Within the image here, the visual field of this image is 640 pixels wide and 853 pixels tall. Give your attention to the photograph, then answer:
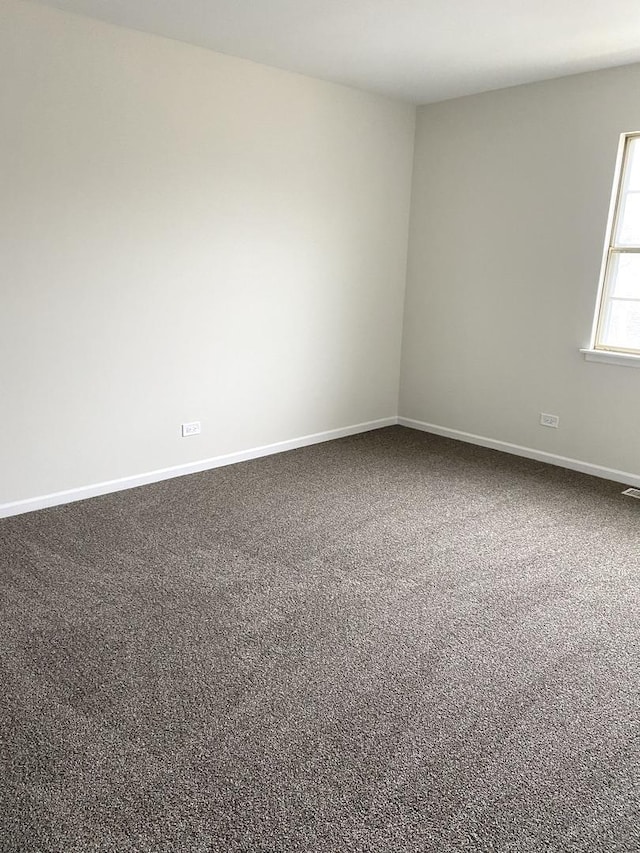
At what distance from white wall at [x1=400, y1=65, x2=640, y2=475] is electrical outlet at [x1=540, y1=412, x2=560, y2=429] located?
39 millimetres

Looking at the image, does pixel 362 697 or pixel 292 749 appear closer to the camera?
pixel 292 749

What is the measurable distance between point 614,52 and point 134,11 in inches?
104

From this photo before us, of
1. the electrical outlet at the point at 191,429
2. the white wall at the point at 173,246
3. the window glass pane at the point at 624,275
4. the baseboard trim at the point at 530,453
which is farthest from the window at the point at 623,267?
the electrical outlet at the point at 191,429

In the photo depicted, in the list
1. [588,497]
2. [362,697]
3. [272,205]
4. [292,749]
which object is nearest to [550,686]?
[362,697]

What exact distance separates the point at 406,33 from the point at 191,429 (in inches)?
104

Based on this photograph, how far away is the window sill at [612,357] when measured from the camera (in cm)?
443

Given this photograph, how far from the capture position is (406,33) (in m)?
3.67

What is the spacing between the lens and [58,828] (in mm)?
1777

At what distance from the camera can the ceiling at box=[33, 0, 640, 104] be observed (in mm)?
3299

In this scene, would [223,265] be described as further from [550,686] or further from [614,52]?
[550,686]

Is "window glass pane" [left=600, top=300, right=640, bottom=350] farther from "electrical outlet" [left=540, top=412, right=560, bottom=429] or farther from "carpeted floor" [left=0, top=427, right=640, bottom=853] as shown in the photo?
"carpeted floor" [left=0, top=427, right=640, bottom=853]

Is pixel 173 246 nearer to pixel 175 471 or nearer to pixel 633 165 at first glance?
pixel 175 471

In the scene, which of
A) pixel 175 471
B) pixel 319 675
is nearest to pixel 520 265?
pixel 175 471

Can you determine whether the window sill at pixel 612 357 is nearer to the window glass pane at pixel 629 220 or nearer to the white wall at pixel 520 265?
the white wall at pixel 520 265
